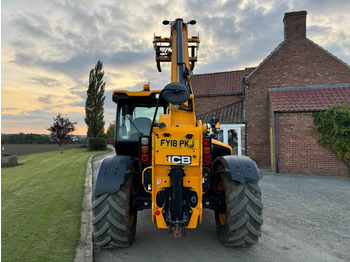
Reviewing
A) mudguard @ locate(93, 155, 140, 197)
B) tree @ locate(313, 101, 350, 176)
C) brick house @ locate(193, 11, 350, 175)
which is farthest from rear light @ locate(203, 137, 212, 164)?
tree @ locate(313, 101, 350, 176)

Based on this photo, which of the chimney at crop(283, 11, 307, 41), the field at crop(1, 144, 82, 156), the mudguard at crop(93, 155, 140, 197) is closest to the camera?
the mudguard at crop(93, 155, 140, 197)

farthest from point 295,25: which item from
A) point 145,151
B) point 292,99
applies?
point 145,151

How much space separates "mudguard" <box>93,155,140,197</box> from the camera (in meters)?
3.68

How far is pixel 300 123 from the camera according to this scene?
482 inches

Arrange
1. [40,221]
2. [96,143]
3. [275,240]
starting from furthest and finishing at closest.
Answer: [96,143] → [40,221] → [275,240]

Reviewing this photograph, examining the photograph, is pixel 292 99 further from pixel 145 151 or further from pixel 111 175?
pixel 111 175

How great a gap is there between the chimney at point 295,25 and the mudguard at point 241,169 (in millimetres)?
13384

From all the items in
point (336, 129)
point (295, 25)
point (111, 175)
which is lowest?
point (111, 175)

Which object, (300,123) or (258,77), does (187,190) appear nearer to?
(300,123)

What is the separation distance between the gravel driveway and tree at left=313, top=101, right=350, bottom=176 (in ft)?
17.4

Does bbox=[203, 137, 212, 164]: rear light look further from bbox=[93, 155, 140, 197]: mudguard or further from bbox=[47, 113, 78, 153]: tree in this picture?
bbox=[47, 113, 78, 153]: tree

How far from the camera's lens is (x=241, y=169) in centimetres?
385

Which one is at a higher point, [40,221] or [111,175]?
[111,175]

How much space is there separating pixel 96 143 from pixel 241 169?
26.1 meters
